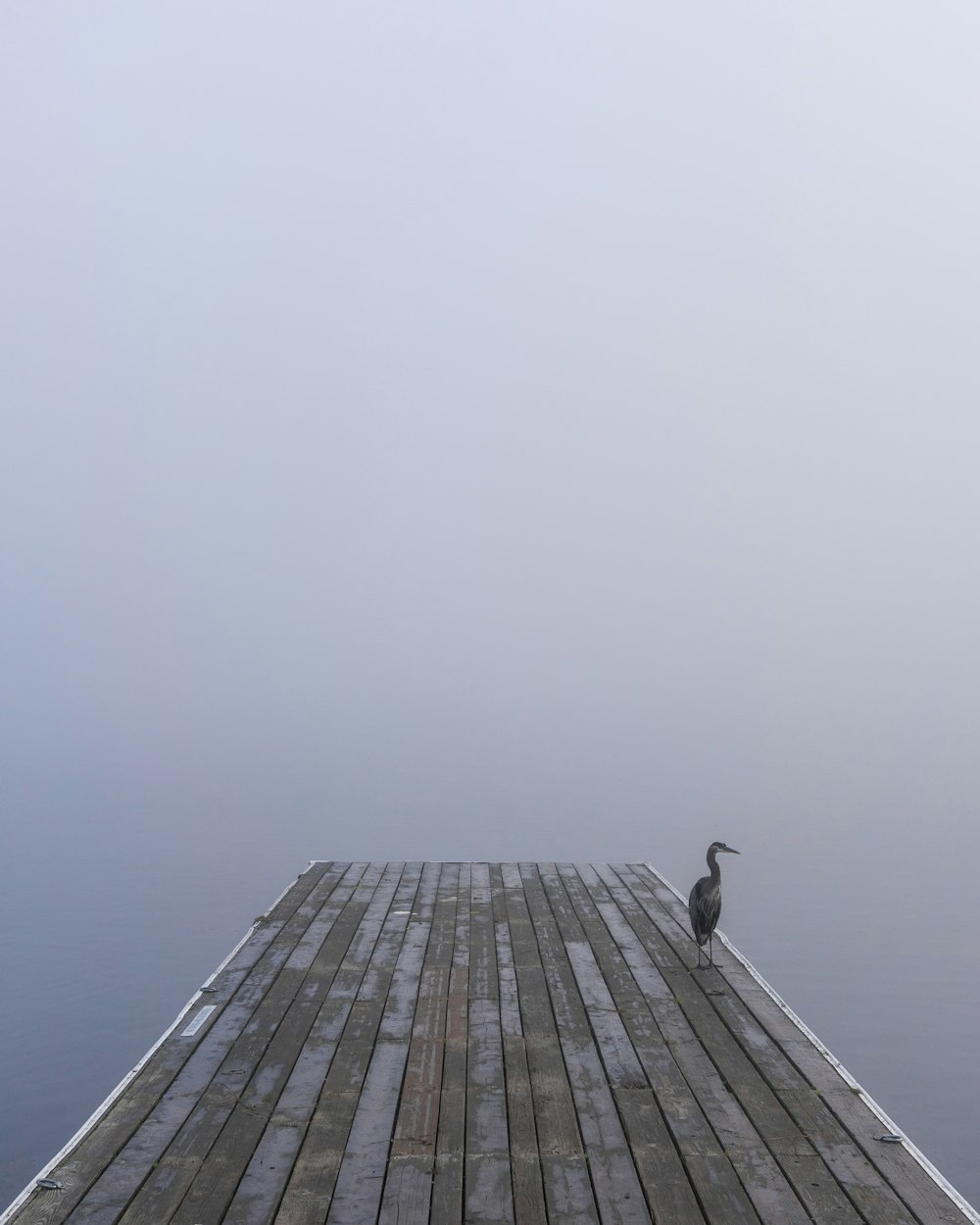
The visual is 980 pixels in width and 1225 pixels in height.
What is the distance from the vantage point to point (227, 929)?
1441 cm

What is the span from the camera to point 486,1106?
511cm

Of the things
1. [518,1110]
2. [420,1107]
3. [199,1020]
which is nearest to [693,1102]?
[518,1110]

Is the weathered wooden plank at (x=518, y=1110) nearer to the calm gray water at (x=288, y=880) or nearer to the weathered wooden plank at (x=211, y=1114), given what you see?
the weathered wooden plank at (x=211, y=1114)

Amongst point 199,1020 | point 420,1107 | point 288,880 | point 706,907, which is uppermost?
point 706,907

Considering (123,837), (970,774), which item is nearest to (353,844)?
(123,837)

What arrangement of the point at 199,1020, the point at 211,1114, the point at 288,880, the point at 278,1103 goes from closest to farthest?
the point at 211,1114
the point at 278,1103
the point at 199,1020
the point at 288,880

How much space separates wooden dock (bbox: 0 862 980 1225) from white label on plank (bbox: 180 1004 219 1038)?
0.03 meters

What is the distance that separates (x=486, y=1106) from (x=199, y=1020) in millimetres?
2205

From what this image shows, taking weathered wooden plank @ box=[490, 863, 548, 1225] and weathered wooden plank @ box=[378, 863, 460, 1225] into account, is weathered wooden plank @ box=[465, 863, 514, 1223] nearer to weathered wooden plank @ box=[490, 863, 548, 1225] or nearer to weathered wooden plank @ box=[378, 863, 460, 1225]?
weathered wooden plank @ box=[490, 863, 548, 1225]

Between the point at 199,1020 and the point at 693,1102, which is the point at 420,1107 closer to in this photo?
the point at 693,1102

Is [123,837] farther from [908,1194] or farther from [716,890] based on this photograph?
[908,1194]

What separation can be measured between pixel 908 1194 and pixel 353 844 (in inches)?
706

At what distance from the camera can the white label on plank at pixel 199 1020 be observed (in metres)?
6.18

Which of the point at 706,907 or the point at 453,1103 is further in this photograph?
the point at 706,907
